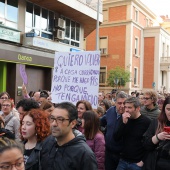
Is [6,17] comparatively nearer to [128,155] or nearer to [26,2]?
[26,2]

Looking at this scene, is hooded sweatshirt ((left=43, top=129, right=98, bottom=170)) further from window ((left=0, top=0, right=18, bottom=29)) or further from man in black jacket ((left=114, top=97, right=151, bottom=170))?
window ((left=0, top=0, right=18, bottom=29))

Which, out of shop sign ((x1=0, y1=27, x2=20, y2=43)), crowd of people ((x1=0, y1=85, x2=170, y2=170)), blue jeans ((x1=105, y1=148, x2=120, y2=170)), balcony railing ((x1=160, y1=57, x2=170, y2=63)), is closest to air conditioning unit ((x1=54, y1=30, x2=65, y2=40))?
shop sign ((x1=0, y1=27, x2=20, y2=43))

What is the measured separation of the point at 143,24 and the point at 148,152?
35048 millimetres

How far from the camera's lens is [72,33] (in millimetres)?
19547

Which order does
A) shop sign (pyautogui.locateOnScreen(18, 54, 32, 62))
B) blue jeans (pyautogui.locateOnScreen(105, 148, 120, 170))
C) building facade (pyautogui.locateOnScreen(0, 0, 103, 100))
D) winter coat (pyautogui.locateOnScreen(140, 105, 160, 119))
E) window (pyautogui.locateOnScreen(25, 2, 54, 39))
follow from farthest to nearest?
1. window (pyautogui.locateOnScreen(25, 2, 54, 39))
2. shop sign (pyautogui.locateOnScreen(18, 54, 32, 62))
3. building facade (pyautogui.locateOnScreen(0, 0, 103, 100))
4. winter coat (pyautogui.locateOnScreen(140, 105, 160, 119))
5. blue jeans (pyautogui.locateOnScreen(105, 148, 120, 170))

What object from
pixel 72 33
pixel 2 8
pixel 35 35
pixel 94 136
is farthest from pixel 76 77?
pixel 72 33

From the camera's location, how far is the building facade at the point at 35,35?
14.5m

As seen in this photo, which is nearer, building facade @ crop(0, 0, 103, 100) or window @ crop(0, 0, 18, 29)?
window @ crop(0, 0, 18, 29)

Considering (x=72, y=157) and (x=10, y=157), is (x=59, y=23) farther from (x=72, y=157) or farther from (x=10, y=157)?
(x=10, y=157)

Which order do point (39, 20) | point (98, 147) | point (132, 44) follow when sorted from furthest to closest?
point (132, 44) → point (39, 20) → point (98, 147)

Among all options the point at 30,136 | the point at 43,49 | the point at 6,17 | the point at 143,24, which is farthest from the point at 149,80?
the point at 30,136

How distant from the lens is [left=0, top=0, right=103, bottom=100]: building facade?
1453 cm

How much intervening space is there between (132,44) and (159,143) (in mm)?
30795

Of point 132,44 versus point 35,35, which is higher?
point 132,44
